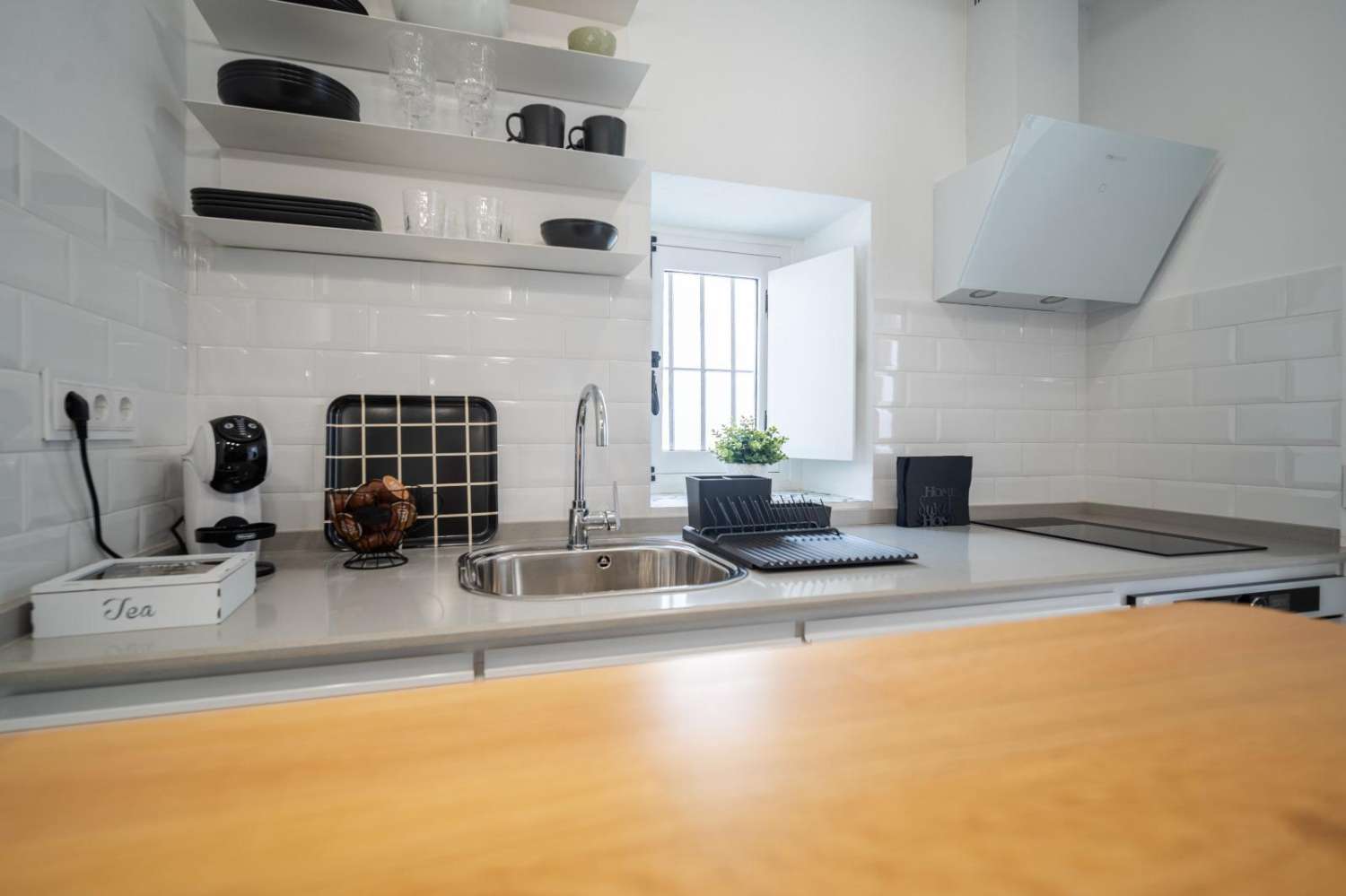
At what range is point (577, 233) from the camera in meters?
1.61

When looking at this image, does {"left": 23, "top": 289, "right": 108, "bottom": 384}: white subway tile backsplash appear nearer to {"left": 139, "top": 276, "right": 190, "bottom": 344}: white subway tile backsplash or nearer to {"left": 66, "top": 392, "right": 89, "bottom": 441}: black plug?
{"left": 66, "top": 392, "right": 89, "bottom": 441}: black plug

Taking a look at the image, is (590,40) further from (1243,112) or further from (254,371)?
(1243,112)

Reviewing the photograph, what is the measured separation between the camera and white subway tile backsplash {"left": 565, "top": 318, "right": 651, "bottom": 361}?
71.7 inches

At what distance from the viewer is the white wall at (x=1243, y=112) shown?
170 cm

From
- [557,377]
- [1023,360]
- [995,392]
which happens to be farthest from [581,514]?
[1023,360]

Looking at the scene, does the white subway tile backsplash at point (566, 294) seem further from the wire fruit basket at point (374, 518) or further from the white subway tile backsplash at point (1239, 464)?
the white subway tile backsplash at point (1239, 464)

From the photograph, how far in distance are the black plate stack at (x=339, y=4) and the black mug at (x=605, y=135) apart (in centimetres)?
52

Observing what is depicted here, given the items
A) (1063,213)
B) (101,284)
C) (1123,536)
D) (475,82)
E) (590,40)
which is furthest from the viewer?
(1063,213)

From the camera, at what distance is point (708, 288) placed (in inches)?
96.1

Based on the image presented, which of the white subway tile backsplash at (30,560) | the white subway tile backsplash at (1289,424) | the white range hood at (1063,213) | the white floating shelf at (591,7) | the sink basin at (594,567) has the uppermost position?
the white floating shelf at (591,7)

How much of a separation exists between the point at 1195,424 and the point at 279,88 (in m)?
2.60

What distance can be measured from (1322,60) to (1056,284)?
2.55ft

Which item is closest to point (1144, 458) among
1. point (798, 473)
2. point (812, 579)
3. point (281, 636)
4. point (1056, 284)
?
point (1056, 284)

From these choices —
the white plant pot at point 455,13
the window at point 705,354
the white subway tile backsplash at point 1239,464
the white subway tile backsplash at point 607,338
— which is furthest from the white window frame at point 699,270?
the white subway tile backsplash at point 1239,464
